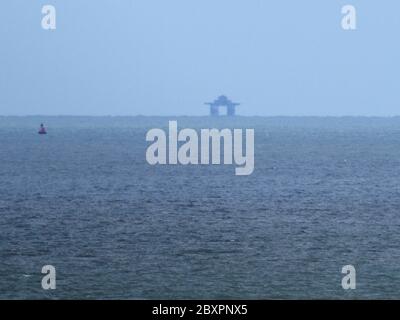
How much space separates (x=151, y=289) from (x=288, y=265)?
Result: 8049 mm

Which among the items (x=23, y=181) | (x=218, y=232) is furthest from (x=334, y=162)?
(x=218, y=232)

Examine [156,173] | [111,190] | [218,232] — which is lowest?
[218,232]

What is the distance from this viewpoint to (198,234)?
57.5m

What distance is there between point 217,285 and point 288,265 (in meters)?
6.15

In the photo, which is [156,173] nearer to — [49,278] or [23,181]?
[23,181]

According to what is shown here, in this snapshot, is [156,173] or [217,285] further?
[156,173]

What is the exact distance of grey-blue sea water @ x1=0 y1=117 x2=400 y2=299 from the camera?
141 ft

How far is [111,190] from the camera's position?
85812mm

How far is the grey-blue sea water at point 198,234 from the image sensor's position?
43.0 metres

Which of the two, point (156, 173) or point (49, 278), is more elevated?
point (156, 173)

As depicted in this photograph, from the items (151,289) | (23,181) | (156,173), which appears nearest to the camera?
(151,289)
